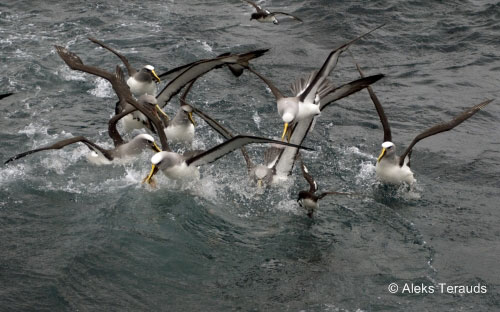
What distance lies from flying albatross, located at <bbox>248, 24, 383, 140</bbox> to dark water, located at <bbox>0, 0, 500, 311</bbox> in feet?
4.01

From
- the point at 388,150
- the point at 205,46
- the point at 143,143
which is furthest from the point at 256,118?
the point at 205,46

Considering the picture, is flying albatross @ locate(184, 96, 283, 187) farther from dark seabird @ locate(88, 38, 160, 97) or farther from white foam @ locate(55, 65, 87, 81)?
white foam @ locate(55, 65, 87, 81)

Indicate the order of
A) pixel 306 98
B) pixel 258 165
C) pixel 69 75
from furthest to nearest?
pixel 69 75 → pixel 258 165 → pixel 306 98

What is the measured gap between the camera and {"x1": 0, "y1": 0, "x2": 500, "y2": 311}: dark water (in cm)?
952

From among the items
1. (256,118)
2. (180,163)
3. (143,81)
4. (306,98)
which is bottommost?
(256,118)

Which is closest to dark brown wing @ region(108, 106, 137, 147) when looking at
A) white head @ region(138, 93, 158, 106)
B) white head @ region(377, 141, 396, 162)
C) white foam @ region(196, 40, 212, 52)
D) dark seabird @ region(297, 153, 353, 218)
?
white head @ region(138, 93, 158, 106)

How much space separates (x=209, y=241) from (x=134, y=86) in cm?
521

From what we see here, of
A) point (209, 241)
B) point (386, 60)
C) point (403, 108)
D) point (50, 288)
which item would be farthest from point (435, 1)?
point (50, 288)

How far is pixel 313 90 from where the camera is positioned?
12.2 metres

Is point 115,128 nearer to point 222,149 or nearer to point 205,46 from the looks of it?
point 222,149

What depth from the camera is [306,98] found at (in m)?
12.1

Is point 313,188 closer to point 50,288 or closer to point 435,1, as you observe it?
point 50,288

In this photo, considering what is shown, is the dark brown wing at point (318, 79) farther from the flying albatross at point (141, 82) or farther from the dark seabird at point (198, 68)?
the flying albatross at point (141, 82)

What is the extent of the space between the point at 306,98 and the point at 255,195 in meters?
1.90
